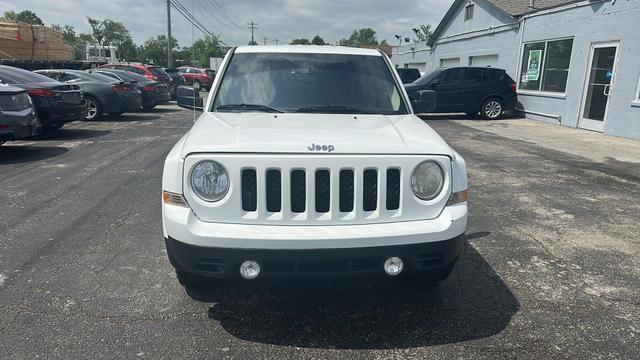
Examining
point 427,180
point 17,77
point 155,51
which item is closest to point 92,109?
point 17,77

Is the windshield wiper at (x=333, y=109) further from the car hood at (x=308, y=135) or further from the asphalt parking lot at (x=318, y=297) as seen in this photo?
the asphalt parking lot at (x=318, y=297)

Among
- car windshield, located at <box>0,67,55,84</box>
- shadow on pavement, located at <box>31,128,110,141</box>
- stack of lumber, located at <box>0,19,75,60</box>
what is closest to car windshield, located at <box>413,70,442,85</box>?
shadow on pavement, located at <box>31,128,110,141</box>

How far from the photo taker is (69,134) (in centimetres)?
1066

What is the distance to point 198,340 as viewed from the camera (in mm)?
2781

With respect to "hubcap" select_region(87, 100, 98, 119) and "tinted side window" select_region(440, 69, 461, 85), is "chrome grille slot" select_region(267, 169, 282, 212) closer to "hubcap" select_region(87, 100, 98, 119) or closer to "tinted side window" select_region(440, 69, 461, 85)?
"hubcap" select_region(87, 100, 98, 119)

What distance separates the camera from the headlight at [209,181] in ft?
8.65

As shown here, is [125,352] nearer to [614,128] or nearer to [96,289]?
[96,289]

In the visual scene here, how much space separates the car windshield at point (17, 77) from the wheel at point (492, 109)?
12.8 metres

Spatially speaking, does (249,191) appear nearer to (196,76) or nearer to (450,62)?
(450,62)

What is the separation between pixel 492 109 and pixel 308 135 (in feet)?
47.7

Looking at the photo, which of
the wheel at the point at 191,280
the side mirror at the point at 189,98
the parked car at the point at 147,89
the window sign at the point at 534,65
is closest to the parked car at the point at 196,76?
the parked car at the point at 147,89

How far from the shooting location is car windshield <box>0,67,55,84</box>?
9094mm

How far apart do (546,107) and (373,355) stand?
1495cm

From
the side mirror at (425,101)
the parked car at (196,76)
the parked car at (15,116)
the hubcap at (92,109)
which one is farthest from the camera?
the parked car at (196,76)
